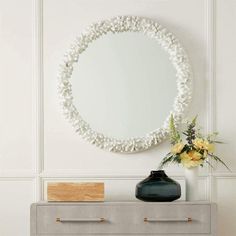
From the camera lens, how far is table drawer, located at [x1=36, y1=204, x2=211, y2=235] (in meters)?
3.59

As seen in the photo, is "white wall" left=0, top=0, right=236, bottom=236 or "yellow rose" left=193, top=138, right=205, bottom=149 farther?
"white wall" left=0, top=0, right=236, bottom=236

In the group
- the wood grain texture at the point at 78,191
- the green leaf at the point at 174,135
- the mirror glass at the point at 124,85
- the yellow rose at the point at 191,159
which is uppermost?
Answer: the mirror glass at the point at 124,85

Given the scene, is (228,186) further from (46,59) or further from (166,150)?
(46,59)

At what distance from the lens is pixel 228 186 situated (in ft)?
13.2

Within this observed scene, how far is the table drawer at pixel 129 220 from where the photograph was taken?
3.59 metres

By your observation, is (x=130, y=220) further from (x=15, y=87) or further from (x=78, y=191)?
(x=15, y=87)

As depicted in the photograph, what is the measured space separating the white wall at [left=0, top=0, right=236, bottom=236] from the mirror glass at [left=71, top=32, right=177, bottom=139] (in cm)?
15

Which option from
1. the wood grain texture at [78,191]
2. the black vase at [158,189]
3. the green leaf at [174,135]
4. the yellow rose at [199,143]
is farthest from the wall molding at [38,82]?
the yellow rose at [199,143]

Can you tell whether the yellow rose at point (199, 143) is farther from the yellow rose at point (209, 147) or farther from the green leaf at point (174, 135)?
the green leaf at point (174, 135)

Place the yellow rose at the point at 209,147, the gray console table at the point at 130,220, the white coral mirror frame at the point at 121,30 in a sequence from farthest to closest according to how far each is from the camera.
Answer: the white coral mirror frame at the point at 121,30
the yellow rose at the point at 209,147
the gray console table at the point at 130,220

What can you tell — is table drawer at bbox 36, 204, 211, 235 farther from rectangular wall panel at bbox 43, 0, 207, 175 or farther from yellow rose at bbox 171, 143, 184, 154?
rectangular wall panel at bbox 43, 0, 207, 175

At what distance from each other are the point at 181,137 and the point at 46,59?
1041 millimetres

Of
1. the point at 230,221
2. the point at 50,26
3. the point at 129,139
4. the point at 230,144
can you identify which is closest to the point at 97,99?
the point at 129,139

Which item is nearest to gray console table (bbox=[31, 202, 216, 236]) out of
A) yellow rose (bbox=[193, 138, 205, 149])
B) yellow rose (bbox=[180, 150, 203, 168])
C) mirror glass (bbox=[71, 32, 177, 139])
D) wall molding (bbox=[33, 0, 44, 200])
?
yellow rose (bbox=[180, 150, 203, 168])
